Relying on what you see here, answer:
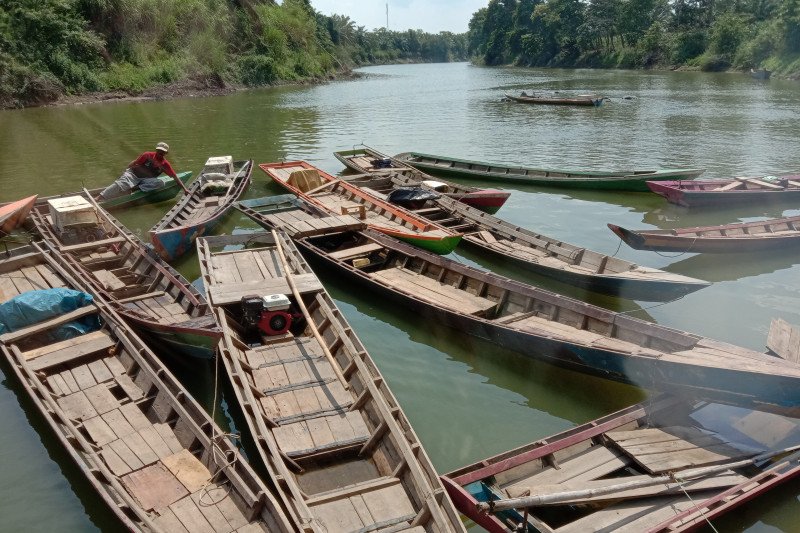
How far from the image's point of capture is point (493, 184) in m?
21.3

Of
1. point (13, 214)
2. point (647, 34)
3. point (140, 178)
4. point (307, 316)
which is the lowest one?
point (307, 316)

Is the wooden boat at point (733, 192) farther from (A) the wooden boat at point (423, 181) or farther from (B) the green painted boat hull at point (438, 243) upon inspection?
(B) the green painted boat hull at point (438, 243)

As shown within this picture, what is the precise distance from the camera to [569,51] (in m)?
90.9

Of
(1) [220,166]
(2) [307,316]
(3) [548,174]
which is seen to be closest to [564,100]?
(3) [548,174]

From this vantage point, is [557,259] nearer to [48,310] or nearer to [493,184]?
[493,184]

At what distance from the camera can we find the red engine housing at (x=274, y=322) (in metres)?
9.16

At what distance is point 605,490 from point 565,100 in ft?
129

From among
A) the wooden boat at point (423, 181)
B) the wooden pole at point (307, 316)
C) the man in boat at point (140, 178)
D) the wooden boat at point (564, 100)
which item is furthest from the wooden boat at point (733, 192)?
the wooden boat at point (564, 100)

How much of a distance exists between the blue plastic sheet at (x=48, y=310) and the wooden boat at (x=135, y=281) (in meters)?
0.56

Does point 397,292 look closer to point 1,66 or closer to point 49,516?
point 49,516

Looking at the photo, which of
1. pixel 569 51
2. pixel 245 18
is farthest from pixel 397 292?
pixel 569 51

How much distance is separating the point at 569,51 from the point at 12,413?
95208mm

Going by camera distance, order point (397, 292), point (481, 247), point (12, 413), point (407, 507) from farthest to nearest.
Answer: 1. point (481, 247)
2. point (397, 292)
3. point (12, 413)
4. point (407, 507)

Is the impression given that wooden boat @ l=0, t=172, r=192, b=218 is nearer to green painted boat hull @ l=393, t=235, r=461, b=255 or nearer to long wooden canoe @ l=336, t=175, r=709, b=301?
long wooden canoe @ l=336, t=175, r=709, b=301
